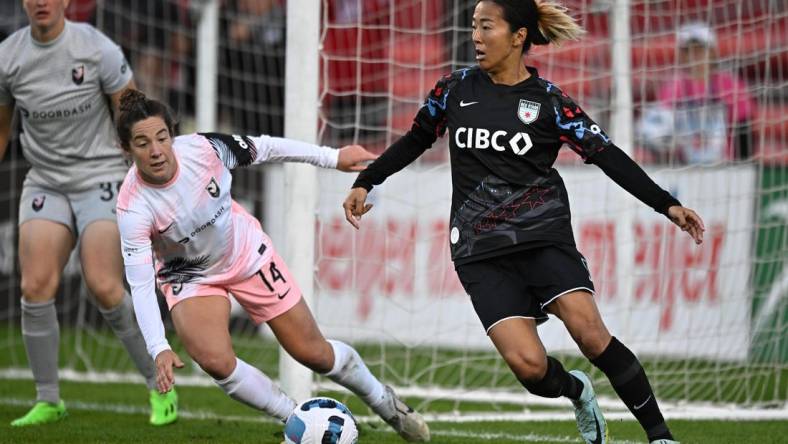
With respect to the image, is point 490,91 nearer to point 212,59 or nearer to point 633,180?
point 633,180

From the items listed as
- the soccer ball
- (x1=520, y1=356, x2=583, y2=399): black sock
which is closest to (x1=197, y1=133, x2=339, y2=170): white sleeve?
the soccer ball

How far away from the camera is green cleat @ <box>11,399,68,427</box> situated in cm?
679

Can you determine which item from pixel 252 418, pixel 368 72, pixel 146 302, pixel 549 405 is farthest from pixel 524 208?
pixel 368 72

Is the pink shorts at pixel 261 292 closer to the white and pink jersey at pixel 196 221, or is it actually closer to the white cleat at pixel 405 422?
the white and pink jersey at pixel 196 221

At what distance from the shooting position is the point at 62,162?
679cm

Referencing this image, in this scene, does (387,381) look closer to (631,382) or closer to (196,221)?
(196,221)

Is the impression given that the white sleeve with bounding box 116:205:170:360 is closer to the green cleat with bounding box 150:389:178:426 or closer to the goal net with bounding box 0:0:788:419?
the green cleat with bounding box 150:389:178:426

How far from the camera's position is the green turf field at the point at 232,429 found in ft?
20.6

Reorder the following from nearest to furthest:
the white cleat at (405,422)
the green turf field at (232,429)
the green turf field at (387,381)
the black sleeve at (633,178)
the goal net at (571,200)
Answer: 1. the black sleeve at (633,178)
2. the white cleat at (405,422)
3. the green turf field at (232,429)
4. the green turf field at (387,381)
5. the goal net at (571,200)

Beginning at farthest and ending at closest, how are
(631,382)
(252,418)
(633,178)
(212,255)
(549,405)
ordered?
(549,405), (252,418), (212,255), (631,382), (633,178)

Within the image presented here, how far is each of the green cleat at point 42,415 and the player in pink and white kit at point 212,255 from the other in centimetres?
160

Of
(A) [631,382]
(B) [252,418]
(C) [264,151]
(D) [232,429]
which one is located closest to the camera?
(A) [631,382]

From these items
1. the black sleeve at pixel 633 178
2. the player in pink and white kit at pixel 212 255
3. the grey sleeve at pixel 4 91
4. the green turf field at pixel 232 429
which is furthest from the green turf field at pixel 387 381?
the grey sleeve at pixel 4 91

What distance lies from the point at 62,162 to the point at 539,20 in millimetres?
2855
